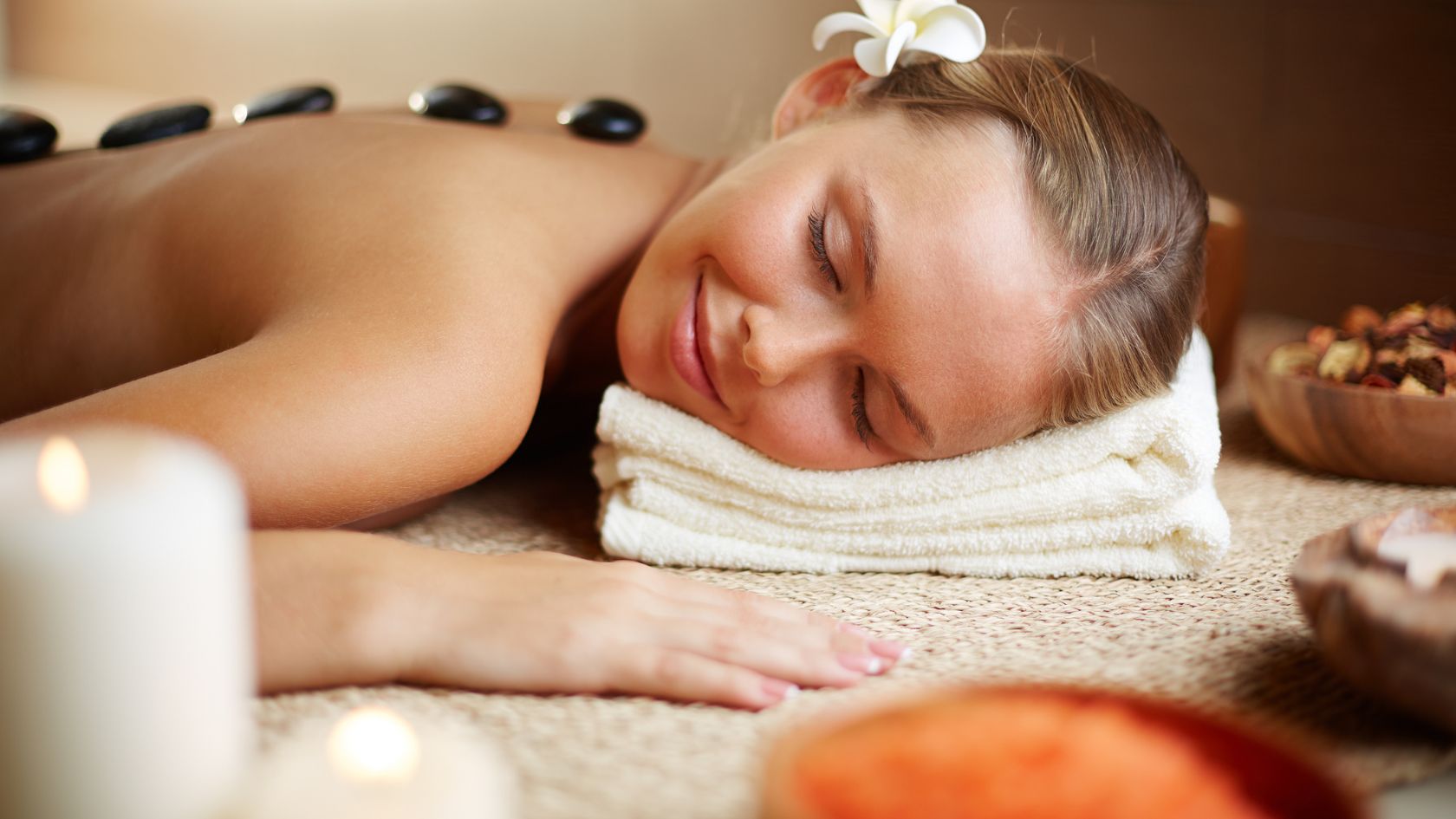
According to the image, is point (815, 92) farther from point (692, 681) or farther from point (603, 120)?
point (692, 681)

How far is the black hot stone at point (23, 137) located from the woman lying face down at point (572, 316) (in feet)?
0.48

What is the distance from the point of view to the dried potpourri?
111 cm

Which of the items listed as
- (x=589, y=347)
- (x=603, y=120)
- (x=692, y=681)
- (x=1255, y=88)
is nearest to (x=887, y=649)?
(x=692, y=681)

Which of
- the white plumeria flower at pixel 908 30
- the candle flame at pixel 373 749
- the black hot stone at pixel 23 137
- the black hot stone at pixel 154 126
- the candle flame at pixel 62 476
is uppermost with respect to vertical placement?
the white plumeria flower at pixel 908 30

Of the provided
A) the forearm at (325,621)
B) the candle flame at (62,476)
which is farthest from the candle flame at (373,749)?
the forearm at (325,621)

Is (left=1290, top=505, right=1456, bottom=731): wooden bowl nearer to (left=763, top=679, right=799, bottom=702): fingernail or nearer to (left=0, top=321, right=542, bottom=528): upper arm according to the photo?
(left=763, top=679, right=799, bottom=702): fingernail

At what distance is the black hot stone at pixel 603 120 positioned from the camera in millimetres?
1345

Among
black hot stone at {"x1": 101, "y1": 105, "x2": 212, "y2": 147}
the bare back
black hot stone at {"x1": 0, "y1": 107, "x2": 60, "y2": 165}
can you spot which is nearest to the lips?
the bare back

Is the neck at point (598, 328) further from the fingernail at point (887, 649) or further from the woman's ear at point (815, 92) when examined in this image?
the fingernail at point (887, 649)

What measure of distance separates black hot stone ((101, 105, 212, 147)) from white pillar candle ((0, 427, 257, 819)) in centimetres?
97

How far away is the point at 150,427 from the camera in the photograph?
0.76 metres

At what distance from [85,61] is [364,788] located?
460 cm

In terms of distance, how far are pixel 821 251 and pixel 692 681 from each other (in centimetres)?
39

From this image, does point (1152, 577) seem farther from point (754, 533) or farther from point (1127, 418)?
point (754, 533)
